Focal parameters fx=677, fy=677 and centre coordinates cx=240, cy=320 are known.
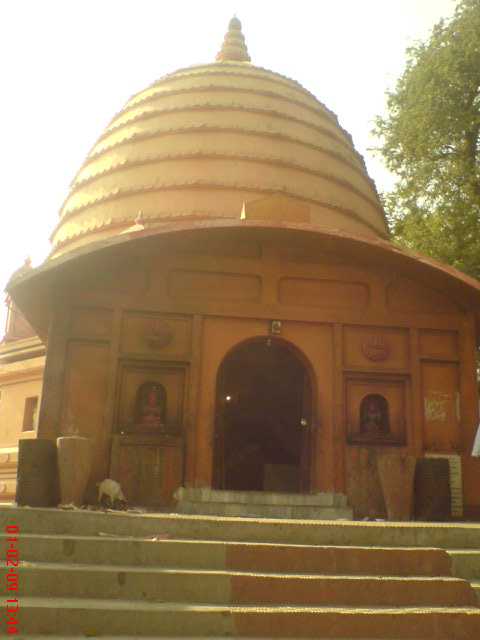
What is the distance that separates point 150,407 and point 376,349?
3.05m

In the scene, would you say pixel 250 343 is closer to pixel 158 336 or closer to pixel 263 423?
pixel 158 336

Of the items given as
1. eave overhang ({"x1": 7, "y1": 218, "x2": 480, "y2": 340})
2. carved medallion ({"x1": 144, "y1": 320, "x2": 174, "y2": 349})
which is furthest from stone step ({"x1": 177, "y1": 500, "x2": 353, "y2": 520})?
eave overhang ({"x1": 7, "y1": 218, "x2": 480, "y2": 340})

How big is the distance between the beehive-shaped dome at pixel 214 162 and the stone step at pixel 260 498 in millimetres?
5927

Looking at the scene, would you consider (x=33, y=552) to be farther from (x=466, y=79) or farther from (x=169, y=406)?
(x=466, y=79)

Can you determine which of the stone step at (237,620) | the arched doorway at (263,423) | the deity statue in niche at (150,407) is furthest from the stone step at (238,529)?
the arched doorway at (263,423)

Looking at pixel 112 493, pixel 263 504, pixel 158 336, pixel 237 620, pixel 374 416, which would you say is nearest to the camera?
pixel 237 620

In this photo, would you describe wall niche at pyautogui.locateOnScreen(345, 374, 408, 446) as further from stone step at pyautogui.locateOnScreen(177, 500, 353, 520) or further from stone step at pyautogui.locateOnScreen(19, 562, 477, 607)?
stone step at pyautogui.locateOnScreen(19, 562, 477, 607)

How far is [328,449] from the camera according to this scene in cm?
855

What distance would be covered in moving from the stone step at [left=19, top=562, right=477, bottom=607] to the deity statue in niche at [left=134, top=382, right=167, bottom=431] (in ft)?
12.3

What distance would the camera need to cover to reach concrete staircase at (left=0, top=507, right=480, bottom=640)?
4105 mm

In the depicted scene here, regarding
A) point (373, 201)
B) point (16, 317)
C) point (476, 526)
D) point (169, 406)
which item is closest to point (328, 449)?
point (169, 406)

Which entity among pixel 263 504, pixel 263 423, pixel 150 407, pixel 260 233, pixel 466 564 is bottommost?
pixel 466 564
